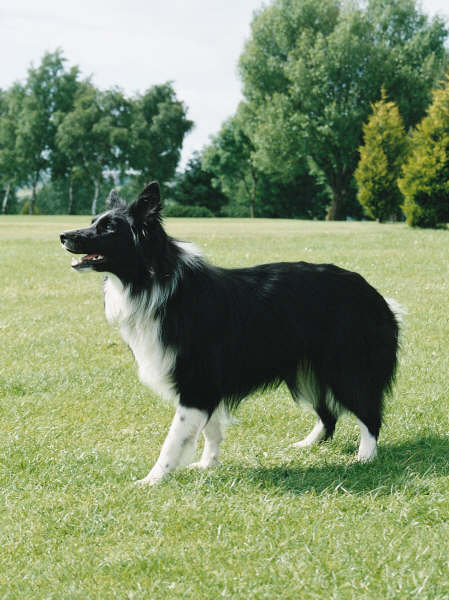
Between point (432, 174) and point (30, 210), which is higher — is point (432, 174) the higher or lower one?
the higher one

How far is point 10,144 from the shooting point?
58000 mm

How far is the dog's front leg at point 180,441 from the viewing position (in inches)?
155

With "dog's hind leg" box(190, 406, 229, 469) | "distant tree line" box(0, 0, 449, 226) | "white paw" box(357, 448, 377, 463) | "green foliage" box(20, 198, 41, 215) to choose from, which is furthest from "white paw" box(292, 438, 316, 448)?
"green foliage" box(20, 198, 41, 215)

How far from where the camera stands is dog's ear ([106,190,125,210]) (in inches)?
156

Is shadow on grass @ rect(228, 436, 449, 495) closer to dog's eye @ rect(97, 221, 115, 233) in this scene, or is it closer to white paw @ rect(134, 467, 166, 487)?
white paw @ rect(134, 467, 166, 487)

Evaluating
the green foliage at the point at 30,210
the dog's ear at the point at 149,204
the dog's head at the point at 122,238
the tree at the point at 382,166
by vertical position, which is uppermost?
the tree at the point at 382,166

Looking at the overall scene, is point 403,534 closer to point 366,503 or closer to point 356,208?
point 366,503

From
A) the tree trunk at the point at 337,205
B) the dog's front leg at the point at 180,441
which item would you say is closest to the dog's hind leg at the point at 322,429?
the dog's front leg at the point at 180,441

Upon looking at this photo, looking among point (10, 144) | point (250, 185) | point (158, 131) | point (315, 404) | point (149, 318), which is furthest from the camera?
point (158, 131)

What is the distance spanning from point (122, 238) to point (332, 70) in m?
38.1

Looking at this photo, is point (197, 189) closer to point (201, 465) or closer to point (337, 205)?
point (337, 205)

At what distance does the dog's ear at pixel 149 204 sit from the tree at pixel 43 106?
184 feet

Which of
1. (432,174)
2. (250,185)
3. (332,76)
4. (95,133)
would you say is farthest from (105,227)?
(95,133)

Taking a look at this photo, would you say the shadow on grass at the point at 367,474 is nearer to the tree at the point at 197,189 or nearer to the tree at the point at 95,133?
the tree at the point at 95,133
